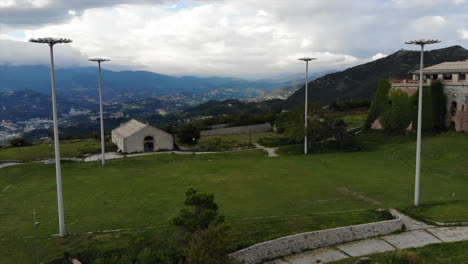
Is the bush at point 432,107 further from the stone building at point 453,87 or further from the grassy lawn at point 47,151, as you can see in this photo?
the grassy lawn at point 47,151

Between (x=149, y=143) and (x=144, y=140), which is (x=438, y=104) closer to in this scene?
(x=149, y=143)

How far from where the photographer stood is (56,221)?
2416cm

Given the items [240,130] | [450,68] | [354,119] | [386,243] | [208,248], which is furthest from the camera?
[240,130]

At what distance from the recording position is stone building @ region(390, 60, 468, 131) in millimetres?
46781

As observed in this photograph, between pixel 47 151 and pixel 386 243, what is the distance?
4624 centimetres

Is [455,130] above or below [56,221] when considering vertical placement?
above

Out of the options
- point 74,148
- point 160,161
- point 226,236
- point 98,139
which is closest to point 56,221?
point 226,236

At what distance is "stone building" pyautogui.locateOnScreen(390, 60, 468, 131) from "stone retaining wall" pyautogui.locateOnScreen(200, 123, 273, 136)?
27.0 metres

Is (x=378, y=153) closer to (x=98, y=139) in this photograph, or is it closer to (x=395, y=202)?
(x=395, y=202)

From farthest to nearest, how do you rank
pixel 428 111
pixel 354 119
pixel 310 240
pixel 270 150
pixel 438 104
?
pixel 354 119 < pixel 270 150 < pixel 438 104 < pixel 428 111 < pixel 310 240

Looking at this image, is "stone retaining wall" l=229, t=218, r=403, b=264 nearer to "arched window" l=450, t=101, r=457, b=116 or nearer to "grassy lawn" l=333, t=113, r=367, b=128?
"arched window" l=450, t=101, r=457, b=116

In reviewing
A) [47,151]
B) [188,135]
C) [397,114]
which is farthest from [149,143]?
[397,114]

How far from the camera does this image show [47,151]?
5200cm

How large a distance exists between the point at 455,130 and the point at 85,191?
143ft
